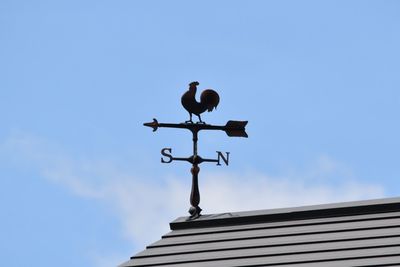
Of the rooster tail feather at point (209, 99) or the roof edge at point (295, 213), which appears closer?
the roof edge at point (295, 213)

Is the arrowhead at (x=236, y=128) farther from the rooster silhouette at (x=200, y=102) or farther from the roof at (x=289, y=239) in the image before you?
the roof at (x=289, y=239)

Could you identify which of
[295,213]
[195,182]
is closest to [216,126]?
[195,182]

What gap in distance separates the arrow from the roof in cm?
101

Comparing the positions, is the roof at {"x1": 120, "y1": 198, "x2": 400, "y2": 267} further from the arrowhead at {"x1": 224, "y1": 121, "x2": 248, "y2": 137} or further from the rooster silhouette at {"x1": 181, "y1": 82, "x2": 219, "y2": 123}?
the rooster silhouette at {"x1": 181, "y1": 82, "x2": 219, "y2": 123}

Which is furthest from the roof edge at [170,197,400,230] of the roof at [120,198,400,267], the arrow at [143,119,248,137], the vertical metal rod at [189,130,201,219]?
the arrow at [143,119,248,137]

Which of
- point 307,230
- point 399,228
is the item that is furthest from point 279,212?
point 399,228

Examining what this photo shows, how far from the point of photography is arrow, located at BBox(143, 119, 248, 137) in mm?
14125

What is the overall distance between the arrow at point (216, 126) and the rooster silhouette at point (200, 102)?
0.71ft

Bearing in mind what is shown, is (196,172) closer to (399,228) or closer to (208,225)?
(208,225)

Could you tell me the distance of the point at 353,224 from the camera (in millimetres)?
12844

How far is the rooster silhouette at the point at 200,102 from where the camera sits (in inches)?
564

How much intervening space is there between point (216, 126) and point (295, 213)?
5.28 feet

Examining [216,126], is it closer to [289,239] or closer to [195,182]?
[195,182]

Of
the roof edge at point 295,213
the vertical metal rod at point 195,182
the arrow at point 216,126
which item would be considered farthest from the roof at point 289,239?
the arrow at point 216,126
